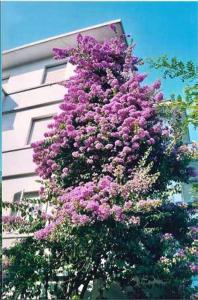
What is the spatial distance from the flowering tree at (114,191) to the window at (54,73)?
3.00m

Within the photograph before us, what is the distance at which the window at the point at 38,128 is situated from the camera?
11022 mm

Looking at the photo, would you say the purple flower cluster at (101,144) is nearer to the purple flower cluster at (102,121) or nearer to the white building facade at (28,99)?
the purple flower cluster at (102,121)

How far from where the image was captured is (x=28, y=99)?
11.8m

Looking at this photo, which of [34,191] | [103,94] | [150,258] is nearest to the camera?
[150,258]

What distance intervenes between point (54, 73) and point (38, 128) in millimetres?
2292

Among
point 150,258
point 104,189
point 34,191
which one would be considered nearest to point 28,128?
point 34,191

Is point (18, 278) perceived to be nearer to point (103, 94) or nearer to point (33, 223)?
point (33, 223)

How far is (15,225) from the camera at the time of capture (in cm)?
718

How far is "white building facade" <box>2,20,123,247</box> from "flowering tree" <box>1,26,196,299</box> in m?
2.14

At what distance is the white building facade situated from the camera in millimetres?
10156

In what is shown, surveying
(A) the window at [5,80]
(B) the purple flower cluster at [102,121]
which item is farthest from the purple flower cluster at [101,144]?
(A) the window at [5,80]

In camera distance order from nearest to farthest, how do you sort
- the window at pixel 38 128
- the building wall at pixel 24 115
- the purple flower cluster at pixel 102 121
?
the purple flower cluster at pixel 102 121, the building wall at pixel 24 115, the window at pixel 38 128

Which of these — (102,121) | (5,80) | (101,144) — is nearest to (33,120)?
(5,80)

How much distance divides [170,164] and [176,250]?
1.94 metres
